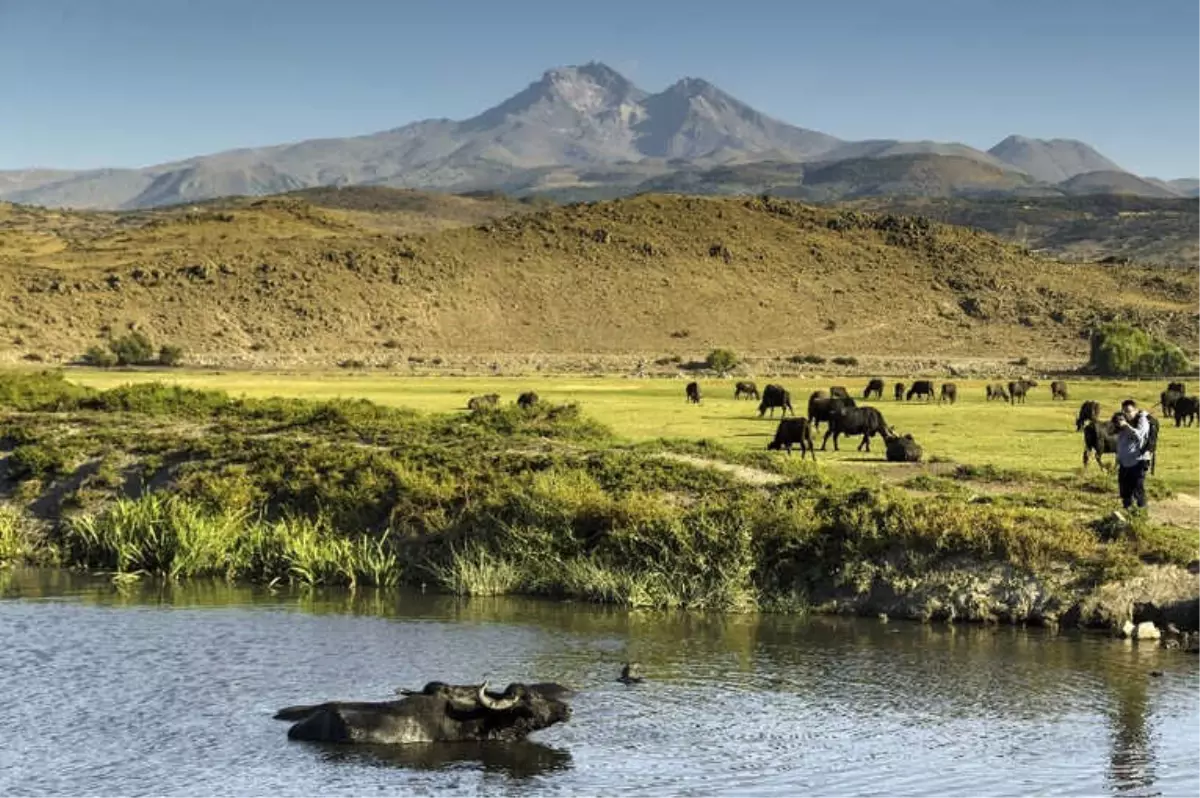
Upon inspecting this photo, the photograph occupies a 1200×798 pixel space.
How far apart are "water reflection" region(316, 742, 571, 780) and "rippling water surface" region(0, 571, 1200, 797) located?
34 mm

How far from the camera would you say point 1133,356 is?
336ft

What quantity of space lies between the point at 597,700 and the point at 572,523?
27.3 feet

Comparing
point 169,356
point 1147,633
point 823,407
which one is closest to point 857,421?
point 823,407

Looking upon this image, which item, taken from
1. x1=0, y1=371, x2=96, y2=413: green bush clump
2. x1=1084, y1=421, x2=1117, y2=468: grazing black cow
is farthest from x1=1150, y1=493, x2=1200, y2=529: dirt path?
x1=0, y1=371, x2=96, y2=413: green bush clump

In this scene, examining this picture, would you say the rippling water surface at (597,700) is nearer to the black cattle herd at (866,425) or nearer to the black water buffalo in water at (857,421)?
the black cattle herd at (866,425)

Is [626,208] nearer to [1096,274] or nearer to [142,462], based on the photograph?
[1096,274]

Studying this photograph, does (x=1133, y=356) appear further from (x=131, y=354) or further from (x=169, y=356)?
(x=131, y=354)

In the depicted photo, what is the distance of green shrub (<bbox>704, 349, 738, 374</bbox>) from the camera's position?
10990 cm

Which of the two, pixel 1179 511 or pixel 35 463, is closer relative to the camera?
pixel 1179 511

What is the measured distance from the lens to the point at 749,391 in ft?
237

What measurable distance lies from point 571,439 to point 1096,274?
126497 mm

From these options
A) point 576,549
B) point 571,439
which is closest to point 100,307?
point 571,439

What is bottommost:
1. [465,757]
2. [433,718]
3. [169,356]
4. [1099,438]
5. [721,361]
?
[465,757]

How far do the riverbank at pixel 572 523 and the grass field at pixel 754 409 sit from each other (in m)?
6.37
